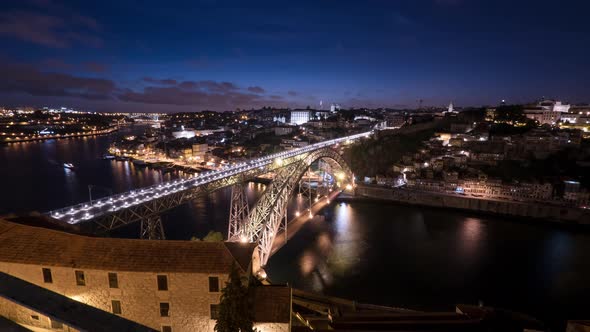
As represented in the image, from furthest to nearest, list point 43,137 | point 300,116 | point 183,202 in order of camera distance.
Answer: point 300,116, point 43,137, point 183,202

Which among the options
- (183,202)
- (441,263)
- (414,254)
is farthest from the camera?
(414,254)

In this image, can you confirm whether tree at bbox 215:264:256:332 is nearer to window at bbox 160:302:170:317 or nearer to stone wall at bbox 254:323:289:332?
stone wall at bbox 254:323:289:332

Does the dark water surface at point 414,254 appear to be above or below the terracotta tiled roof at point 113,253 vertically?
below

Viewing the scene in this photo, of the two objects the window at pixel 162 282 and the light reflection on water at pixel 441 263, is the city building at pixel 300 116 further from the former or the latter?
the window at pixel 162 282

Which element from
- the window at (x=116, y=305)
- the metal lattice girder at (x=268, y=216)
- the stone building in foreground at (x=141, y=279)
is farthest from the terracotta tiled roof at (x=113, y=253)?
the metal lattice girder at (x=268, y=216)

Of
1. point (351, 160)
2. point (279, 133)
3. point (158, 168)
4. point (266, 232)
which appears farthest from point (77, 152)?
point (266, 232)

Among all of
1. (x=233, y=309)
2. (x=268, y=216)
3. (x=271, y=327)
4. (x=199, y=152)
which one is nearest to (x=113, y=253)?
(x=233, y=309)

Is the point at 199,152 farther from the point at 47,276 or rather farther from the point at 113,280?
the point at 113,280

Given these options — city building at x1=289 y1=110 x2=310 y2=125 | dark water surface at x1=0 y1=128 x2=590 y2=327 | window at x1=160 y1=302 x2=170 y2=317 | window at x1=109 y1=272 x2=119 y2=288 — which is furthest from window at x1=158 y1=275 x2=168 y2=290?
city building at x1=289 y1=110 x2=310 y2=125
